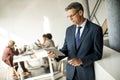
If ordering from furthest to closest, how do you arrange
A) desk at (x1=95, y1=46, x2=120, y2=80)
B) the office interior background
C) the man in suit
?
1. the office interior background
2. the man in suit
3. desk at (x1=95, y1=46, x2=120, y2=80)

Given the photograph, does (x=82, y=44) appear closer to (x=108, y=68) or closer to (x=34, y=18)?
(x=108, y=68)

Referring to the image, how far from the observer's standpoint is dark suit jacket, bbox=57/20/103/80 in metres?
1.83

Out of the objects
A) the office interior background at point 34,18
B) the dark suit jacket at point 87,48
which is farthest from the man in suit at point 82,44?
the office interior background at point 34,18

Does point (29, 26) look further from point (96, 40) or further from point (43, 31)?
point (96, 40)

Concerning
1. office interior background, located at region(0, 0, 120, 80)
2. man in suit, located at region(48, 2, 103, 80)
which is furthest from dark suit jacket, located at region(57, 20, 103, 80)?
office interior background, located at region(0, 0, 120, 80)

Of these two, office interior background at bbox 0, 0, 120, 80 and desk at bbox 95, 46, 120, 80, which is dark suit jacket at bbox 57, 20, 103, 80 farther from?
office interior background at bbox 0, 0, 120, 80

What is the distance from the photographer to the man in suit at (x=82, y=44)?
6.01 ft

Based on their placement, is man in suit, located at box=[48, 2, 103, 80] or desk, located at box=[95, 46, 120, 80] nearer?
desk, located at box=[95, 46, 120, 80]

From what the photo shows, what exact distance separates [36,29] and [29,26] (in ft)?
0.77

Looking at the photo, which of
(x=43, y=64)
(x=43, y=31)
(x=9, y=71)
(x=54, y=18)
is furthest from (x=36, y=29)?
(x=9, y=71)

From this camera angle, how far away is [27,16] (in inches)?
245

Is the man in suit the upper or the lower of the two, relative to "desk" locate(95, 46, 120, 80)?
upper

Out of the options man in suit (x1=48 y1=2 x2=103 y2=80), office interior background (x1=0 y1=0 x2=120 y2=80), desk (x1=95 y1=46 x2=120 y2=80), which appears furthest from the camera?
office interior background (x1=0 y1=0 x2=120 y2=80)

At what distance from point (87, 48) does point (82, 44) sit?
0.20ft
